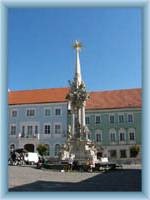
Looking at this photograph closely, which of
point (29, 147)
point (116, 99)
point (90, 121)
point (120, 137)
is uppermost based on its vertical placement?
point (116, 99)

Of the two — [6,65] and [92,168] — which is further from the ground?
[6,65]

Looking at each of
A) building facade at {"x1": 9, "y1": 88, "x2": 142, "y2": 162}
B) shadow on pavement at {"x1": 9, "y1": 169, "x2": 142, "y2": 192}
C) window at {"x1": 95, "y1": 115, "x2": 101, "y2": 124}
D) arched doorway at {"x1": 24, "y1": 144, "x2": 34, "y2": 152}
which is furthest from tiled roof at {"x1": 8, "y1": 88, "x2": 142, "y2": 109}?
shadow on pavement at {"x1": 9, "y1": 169, "x2": 142, "y2": 192}

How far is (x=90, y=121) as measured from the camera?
39156 mm

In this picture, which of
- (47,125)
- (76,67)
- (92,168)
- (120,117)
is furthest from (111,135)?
(92,168)

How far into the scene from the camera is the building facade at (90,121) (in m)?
37.1

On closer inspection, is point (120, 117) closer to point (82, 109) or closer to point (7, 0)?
point (82, 109)

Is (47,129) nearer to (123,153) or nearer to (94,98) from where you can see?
(94,98)

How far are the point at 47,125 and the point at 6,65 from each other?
111 feet

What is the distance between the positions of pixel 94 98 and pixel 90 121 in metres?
2.33

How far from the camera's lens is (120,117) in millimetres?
→ 37812

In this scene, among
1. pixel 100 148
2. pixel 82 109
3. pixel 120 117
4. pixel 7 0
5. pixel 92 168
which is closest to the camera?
pixel 7 0

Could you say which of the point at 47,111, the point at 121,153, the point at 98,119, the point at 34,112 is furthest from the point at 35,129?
the point at 121,153

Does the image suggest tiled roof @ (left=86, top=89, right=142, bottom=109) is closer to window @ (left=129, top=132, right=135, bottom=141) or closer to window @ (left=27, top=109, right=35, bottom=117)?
window @ (left=129, top=132, right=135, bottom=141)
